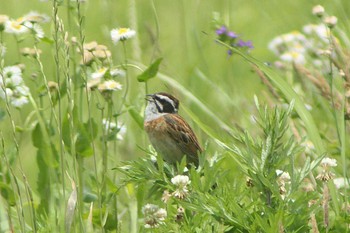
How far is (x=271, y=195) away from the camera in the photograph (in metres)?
3.39

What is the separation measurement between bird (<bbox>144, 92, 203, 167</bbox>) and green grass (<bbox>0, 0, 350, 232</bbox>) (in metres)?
0.08

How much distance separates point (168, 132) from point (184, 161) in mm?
1293

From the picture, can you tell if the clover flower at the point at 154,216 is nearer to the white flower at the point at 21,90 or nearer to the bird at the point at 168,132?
the bird at the point at 168,132

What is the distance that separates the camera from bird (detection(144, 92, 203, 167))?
15.2ft

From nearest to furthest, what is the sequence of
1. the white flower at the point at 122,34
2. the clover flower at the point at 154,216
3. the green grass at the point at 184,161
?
the green grass at the point at 184,161 → the clover flower at the point at 154,216 → the white flower at the point at 122,34

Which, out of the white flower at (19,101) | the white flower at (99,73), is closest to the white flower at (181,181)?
the white flower at (99,73)

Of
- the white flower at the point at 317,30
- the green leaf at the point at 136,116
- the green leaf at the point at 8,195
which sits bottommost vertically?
the green leaf at the point at 8,195

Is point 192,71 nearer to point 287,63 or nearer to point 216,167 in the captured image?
point 287,63

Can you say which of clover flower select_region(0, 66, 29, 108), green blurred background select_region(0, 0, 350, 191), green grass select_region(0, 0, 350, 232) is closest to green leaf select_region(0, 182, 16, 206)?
green grass select_region(0, 0, 350, 232)

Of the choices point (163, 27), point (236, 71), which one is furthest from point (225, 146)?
point (163, 27)

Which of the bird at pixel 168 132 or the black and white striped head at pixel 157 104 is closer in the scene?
the bird at pixel 168 132

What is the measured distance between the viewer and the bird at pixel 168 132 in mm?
4621

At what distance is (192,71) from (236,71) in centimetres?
173

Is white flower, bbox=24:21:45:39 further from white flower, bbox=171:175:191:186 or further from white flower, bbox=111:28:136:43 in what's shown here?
white flower, bbox=171:175:191:186
